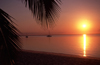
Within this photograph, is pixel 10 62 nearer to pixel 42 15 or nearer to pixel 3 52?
pixel 3 52

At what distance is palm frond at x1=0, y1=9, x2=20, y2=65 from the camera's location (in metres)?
0.39

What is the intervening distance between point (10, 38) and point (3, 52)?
66 millimetres

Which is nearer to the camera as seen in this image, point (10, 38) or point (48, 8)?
point (10, 38)

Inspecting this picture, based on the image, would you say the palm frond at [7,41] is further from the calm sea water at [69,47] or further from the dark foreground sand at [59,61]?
the dark foreground sand at [59,61]

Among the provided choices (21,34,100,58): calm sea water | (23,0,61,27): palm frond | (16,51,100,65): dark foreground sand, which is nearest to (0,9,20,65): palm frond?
(21,34,100,58): calm sea water

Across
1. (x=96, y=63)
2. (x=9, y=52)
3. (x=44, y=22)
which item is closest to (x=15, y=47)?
(x=9, y=52)

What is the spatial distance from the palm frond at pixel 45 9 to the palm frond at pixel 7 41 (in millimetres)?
286

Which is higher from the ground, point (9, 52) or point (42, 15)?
point (42, 15)

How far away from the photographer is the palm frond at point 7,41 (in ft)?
1.27

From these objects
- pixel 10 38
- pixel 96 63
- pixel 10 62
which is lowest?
pixel 96 63

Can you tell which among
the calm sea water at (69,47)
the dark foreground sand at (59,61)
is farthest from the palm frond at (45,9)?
the dark foreground sand at (59,61)

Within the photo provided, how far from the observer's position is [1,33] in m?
0.40

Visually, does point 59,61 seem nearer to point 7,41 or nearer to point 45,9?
point 45,9

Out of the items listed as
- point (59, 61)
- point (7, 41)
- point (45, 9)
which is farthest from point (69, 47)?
point (7, 41)
